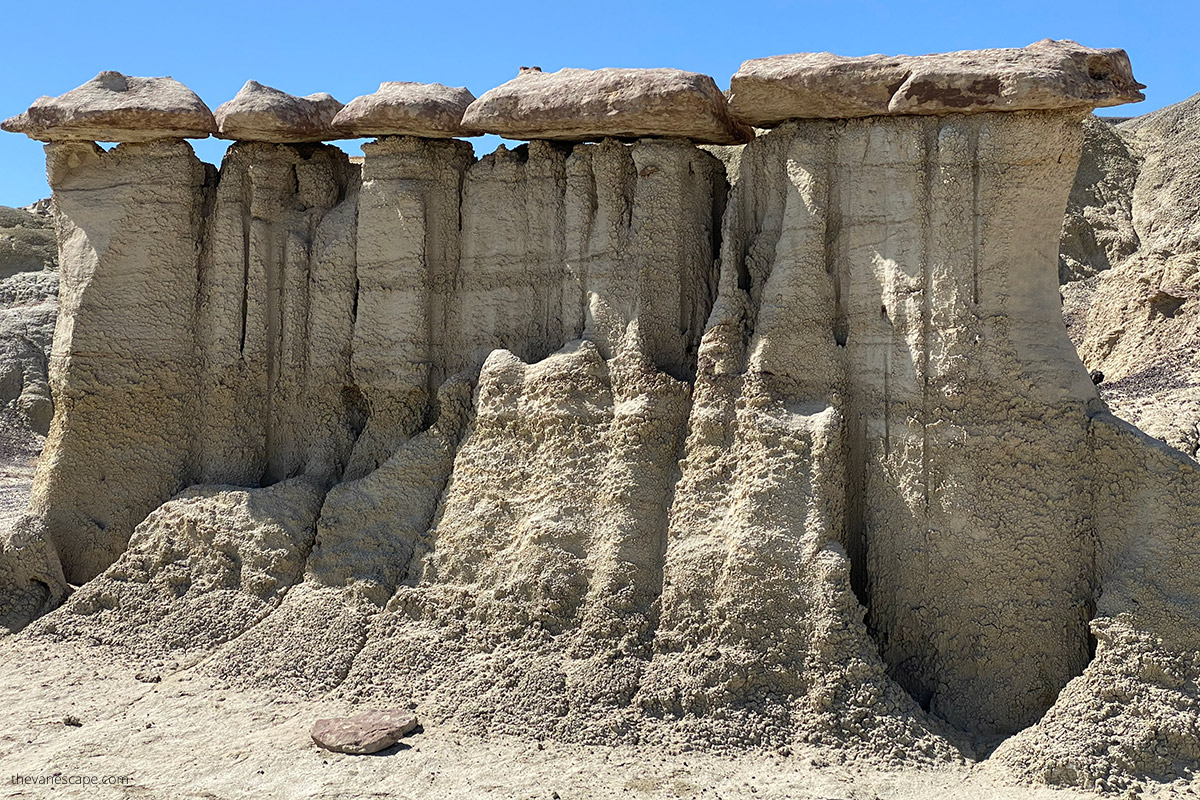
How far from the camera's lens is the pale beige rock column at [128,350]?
8.35 m

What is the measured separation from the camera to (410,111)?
7.54m

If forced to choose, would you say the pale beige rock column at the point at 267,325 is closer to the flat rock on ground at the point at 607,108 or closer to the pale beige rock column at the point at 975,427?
the flat rock on ground at the point at 607,108

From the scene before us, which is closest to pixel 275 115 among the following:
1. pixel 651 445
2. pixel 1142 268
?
pixel 651 445

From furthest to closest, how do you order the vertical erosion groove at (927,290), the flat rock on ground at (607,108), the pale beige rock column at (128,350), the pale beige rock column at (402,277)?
the pale beige rock column at (128,350)
the pale beige rock column at (402,277)
the flat rock on ground at (607,108)
the vertical erosion groove at (927,290)

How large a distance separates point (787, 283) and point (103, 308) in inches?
194

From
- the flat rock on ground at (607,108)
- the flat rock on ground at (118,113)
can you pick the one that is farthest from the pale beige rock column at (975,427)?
the flat rock on ground at (118,113)

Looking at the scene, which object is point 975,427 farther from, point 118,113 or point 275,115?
point 118,113

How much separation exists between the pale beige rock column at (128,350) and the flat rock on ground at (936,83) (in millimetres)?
4189

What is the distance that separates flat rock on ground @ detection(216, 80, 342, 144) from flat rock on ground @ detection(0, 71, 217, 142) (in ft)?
0.69

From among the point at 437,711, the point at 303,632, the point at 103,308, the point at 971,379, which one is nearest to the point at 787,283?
the point at 971,379

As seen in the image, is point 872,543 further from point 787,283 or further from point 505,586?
point 505,586

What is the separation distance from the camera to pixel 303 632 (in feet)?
23.4

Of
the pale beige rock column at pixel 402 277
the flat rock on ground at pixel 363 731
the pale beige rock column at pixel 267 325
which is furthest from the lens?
the pale beige rock column at pixel 267 325

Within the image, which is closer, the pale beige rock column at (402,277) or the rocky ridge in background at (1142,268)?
the pale beige rock column at (402,277)
